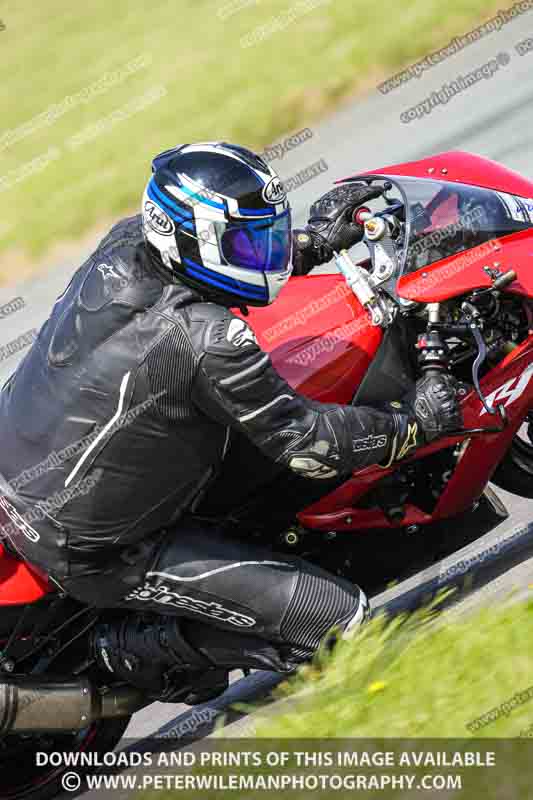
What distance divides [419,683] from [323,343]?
4.30 feet

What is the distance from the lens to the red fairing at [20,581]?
15.2ft

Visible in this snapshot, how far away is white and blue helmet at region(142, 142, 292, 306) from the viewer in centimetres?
405

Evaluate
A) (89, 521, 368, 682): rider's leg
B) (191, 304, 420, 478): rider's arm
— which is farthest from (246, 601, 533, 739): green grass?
(191, 304, 420, 478): rider's arm

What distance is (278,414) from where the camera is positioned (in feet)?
13.6

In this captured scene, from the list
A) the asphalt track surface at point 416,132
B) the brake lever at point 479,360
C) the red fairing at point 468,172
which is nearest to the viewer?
the brake lever at point 479,360

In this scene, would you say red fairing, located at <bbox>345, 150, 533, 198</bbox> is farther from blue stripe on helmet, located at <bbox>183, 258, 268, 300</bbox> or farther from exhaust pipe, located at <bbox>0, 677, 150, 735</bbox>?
exhaust pipe, located at <bbox>0, 677, 150, 735</bbox>

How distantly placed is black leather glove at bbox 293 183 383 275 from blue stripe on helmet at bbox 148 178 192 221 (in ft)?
3.79

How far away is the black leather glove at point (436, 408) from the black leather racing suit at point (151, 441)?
0.09 m

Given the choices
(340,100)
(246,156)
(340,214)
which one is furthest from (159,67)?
(246,156)

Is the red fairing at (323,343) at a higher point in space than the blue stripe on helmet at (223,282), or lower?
Answer: lower

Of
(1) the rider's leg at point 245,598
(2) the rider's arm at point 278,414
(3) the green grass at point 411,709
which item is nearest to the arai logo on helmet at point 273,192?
(2) the rider's arm at point 278,414

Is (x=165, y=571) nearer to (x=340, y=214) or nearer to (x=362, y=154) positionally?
(x=340, y=214)

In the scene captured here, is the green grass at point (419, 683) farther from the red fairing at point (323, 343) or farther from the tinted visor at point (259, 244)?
the tinted visor at point (259, 244)

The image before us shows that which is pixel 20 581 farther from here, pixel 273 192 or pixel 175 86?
pixel 175 86
